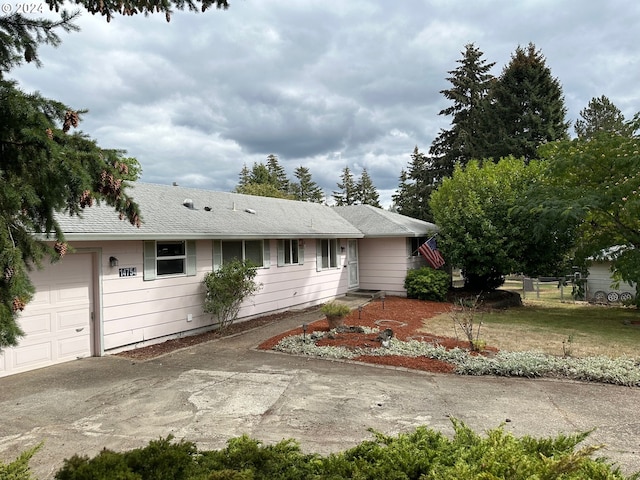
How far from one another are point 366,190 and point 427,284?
40.6 m

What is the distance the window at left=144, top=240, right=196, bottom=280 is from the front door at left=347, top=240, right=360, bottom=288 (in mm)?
8689

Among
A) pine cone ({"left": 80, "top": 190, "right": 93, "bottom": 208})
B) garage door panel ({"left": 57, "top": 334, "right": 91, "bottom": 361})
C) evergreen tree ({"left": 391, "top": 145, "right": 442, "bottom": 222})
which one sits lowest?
garage door panel ({"left": 57, "top": 334, "right": 91, "bottom": 361})

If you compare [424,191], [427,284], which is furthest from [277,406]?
[424,191]

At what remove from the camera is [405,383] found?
6074mm

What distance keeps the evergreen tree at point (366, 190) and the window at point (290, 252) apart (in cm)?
4196

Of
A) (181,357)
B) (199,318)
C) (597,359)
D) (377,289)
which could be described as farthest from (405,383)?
(377,289)

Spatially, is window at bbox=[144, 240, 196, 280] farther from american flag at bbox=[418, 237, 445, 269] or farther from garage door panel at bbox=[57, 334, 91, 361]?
american flag at bbox=[418, 237, 445, 269]

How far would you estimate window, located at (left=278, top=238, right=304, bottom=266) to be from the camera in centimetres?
1305

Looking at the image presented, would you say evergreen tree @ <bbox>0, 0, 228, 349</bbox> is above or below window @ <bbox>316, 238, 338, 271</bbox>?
above

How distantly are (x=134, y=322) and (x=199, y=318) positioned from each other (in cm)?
181

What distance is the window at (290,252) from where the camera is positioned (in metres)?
13.0

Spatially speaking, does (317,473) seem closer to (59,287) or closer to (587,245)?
(59,287)

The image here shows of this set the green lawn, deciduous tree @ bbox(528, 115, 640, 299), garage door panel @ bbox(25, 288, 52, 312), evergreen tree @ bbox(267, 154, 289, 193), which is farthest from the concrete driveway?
evergreen tree @ bbox(267, 154, 289, 193)

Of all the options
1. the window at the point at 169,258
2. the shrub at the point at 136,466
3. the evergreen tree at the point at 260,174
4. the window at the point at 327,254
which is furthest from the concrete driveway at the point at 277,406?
the evergreen tree at the point at 260,174
